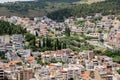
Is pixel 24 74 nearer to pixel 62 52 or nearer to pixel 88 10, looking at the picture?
pixel 62 52

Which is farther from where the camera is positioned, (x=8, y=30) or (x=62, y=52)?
(x=8, y=30)

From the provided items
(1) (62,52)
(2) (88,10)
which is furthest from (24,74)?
(2) (88,10)

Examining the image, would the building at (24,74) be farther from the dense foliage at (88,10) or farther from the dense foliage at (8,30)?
the dense foliage at (88,10)

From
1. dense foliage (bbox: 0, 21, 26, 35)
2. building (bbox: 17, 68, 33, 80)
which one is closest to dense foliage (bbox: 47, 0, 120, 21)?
dense foliage (bbox: 0, 21, 26, 35)

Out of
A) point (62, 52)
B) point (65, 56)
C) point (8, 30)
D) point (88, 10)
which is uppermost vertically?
point (8, 30)

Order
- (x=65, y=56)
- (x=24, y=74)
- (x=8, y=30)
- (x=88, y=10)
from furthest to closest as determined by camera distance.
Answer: (x=88, y=10)
(x=8, y=30)
(x=65, y=56)
(x=24, y=74)

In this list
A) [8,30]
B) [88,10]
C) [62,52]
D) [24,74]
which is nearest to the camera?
[24,74]

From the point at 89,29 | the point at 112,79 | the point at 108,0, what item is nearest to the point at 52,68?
the point at 112,79
